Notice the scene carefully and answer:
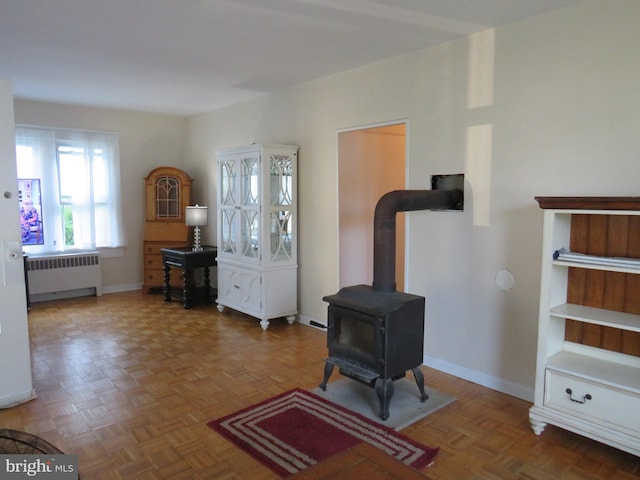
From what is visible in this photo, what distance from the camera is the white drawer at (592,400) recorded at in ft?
7.27

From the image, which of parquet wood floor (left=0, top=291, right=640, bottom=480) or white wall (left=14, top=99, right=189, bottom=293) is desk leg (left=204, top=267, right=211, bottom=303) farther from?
white wall (left=14, top=99, right=189, bottom=293)

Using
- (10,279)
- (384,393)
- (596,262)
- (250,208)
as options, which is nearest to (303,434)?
(384,393)

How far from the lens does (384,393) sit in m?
2.68

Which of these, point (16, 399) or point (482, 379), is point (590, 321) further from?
point (16, 399)

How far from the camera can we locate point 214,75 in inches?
164

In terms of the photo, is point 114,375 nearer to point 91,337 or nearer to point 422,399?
point 91,337

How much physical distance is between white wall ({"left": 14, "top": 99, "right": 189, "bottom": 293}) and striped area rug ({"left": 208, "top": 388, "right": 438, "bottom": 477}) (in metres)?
4.11

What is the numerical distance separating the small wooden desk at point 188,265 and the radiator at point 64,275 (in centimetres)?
93

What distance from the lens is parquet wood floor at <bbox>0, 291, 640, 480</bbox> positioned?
2248 millimetres

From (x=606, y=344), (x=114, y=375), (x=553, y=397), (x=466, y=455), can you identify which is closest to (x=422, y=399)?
(x=466, y=455)

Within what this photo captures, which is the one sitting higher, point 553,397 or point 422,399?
point 553,397

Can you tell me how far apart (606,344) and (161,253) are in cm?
494

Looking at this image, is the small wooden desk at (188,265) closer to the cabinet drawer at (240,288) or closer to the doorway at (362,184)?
the cabinet drawer at (240,288)

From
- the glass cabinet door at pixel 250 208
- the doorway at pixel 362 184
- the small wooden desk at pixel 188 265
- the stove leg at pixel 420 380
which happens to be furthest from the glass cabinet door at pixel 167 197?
the stove leg at pixel 420 380
